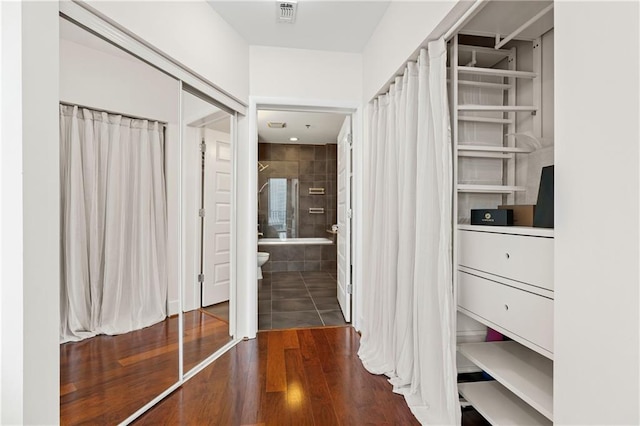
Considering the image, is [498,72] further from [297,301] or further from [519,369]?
[297,301]

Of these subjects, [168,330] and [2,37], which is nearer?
[2,37]

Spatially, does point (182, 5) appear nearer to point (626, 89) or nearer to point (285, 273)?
point (626, 89)

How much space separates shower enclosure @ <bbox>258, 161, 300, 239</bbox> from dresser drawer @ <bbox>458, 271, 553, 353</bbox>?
4928mm

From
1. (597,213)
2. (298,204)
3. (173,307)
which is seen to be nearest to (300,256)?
(298,204)

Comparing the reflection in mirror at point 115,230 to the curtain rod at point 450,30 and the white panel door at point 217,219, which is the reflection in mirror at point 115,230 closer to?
the white panel door at point 217,219

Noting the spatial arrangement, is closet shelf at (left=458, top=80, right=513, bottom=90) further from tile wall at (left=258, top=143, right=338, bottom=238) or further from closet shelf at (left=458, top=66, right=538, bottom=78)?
tile wall at (left=258, top=143, right=338, bottom=238)

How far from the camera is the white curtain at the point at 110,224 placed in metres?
1.47

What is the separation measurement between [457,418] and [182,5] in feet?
9.17

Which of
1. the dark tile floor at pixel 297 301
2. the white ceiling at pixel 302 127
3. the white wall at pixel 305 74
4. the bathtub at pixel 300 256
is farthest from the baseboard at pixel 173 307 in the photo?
the bathtub at pixel 300 256

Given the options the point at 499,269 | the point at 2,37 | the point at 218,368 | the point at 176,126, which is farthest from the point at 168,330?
the point at 499,269

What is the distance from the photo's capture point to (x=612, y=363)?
790 millimetres

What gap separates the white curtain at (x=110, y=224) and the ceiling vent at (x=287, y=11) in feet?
4.11

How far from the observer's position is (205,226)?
235cm

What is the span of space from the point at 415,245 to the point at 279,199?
4858 millimetres
